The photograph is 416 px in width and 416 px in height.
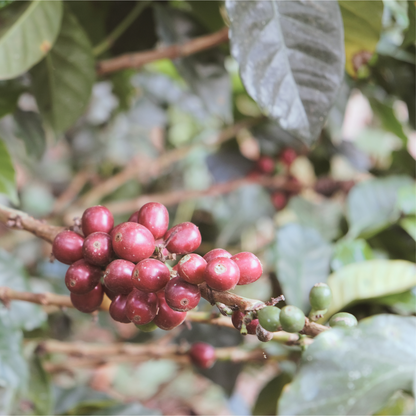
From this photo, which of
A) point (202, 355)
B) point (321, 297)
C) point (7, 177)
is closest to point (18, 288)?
point (7, 177)

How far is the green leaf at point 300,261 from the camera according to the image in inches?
27.9

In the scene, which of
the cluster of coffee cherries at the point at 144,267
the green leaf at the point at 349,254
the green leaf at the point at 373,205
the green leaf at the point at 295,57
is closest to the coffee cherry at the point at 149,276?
the cluster of coffee cherries at the point at 144,267

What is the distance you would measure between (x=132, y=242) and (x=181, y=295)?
64mm

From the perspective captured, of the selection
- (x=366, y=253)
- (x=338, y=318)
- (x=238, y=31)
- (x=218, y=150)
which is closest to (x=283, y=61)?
(x=238, y=31)

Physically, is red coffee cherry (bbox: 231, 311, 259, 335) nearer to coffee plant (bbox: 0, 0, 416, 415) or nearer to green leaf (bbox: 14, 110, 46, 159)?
coffee plant (bbox: 0, 0, 416, 415)

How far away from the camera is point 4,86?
65 centimetres

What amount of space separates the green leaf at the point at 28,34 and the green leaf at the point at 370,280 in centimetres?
60

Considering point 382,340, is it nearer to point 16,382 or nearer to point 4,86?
point 16,382

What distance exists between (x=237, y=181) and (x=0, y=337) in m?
0.73

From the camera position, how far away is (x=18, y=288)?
0.74 meters

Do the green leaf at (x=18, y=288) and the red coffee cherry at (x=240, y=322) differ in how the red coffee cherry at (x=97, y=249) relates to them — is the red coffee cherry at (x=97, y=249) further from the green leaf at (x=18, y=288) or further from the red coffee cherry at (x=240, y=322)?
the green leaf at (x=18, y=288)

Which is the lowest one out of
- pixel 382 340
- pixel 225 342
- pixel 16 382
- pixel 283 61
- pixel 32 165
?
pixel 225 342

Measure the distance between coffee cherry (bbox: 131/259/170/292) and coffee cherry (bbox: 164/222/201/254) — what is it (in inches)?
1.3

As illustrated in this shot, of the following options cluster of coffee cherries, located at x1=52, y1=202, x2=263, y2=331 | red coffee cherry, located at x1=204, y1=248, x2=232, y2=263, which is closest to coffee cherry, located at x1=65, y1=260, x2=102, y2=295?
cluster of coffee cherries, located at x1=52, y1=202, x2=263, y2=331
